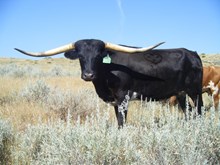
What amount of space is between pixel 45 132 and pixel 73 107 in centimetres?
319

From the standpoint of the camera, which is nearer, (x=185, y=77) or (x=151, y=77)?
(x=151, y=77)

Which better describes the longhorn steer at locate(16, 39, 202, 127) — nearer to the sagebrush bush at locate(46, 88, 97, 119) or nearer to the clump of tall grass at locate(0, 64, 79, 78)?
the sagebrush bush at locate(46, 88, 97, 119)

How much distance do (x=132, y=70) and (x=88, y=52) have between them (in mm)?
951

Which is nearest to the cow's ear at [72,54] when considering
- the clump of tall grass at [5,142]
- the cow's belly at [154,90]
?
the cow's belly at [154,90]

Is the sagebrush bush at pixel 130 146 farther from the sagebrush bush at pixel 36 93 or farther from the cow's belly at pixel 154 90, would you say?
the sagebrush bush at pixel 36 93

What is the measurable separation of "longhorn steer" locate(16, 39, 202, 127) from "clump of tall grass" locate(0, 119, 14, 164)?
1615 millimetres

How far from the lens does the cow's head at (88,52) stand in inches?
209

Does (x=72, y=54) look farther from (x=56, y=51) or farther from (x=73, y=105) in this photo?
(x=73, y=105)

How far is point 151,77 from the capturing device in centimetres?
606

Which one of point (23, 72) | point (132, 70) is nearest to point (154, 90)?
point (132, 70)

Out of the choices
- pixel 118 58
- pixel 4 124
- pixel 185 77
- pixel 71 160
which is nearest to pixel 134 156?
pixel 71 160

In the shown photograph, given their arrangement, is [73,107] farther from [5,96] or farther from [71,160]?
[71,160]

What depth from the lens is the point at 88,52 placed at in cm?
550

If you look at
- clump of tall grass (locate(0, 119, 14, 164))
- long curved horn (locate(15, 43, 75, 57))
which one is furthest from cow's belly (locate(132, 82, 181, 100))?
clump of tall grass (locate(0, 119, 14, 164))
